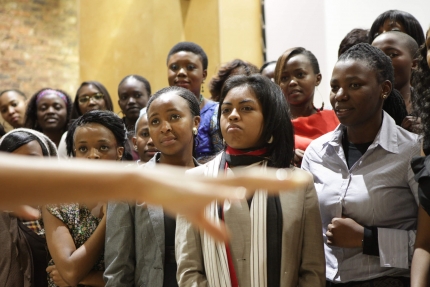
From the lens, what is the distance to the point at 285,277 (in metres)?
2.07

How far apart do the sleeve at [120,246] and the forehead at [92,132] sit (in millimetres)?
578

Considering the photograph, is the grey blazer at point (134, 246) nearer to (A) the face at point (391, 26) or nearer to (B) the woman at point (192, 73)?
(B) the woman at point (192, 73)

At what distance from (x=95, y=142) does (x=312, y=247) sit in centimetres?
137

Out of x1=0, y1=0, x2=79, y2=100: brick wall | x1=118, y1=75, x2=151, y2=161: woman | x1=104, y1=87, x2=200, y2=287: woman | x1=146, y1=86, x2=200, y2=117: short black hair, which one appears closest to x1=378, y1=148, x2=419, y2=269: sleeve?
x1=104, y1=87, x2=200, y2=287: woman

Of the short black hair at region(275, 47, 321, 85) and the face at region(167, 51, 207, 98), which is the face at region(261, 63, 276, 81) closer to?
the face at region(167, 51, 207, 98)

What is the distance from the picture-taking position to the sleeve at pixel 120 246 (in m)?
2.41

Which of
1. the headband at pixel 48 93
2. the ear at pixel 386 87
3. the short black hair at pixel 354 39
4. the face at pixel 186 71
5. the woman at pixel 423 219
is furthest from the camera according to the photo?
the headband at pixel 48 93

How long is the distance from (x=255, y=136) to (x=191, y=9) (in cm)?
380

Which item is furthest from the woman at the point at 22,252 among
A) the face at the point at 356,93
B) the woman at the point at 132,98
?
the face at the point at 356,93

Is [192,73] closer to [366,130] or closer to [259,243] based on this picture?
[366,130]

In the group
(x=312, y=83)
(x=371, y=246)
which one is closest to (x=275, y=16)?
(x=312, y=83)

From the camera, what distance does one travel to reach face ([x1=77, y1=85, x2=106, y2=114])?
4.43 meters

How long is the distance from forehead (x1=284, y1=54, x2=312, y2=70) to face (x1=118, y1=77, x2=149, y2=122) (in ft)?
4.40

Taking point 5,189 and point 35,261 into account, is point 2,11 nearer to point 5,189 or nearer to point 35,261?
point 35,261
